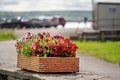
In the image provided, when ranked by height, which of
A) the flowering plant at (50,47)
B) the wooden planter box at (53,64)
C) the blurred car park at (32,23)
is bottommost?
the wooden planter box at (53,64)

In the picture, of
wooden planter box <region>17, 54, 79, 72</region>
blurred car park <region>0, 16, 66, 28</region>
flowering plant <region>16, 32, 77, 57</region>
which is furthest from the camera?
blurred car park <region>0, 16, 66, 28</region>

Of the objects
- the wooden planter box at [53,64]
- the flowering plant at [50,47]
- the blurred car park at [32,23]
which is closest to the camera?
the wooden planter box at [53,64]

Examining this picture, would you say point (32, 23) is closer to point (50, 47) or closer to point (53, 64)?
point (50, 47)

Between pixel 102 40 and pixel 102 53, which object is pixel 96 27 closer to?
pixel 102 40

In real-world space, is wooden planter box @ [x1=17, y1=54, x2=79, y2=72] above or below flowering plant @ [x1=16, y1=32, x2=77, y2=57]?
below

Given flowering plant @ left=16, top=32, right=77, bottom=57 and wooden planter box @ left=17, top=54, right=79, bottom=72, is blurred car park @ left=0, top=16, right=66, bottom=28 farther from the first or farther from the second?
wooden planter box @ left=17, top=54, right=79, bottom=72

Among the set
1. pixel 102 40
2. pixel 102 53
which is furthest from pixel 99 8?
pixel 102 53

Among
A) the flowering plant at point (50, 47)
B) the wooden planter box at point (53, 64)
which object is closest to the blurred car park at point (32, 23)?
the flowering plant at point (50, 47)

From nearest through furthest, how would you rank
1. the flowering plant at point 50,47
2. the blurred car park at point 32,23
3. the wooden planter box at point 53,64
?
the wooden planter box at point 53,64
the flowering plant at point 50,47
the blurred car park at point 32,23

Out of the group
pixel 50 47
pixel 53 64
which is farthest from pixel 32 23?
pixel 53 64

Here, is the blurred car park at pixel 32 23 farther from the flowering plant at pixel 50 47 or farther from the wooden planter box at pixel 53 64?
the wooden planter box at pixel 53 64

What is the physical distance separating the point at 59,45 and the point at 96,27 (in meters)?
31.7

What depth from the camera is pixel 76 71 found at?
1023 centimetres

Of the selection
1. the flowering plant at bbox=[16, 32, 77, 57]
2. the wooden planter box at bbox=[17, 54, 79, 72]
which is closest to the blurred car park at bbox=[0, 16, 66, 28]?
the flowering plant at bbox=[16, 32, 77, 57]
